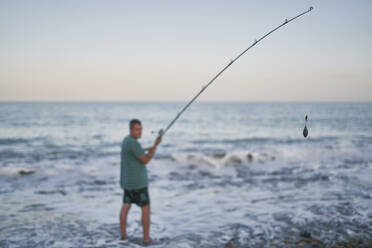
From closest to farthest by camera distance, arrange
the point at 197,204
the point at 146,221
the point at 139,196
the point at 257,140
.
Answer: the point at 139,196, the point at 146,221, the point at 197,204, the point at 257,140

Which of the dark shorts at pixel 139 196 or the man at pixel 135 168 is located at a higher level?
the man at pixel 135 168

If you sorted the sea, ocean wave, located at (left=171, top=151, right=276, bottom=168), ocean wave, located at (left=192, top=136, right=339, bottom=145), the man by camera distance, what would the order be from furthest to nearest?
1. ocean wave, located at (left=192, top=136, right=339, bottom=145)
2. ocean wave, located at (left=171, top=151, right=276, bottom=168)
3. the sea
4. the man

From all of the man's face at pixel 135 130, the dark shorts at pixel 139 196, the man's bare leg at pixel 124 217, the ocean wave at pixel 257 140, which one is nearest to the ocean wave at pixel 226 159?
the ocean wave at pixel 257 140

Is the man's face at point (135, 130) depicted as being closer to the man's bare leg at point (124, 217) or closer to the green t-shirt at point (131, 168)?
the green t-shirt at point (131, 168)

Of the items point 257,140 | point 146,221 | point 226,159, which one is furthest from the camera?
point 257,140

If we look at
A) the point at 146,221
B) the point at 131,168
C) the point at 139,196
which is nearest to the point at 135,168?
the point at 131,168

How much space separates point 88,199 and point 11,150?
11.3 m

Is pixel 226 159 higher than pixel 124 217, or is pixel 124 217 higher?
pixel 124 217

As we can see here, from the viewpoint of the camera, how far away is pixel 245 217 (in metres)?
5.63

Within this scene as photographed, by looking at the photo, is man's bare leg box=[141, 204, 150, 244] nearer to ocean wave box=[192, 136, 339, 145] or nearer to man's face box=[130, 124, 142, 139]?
man's face box=[130, 124, 142, 139]

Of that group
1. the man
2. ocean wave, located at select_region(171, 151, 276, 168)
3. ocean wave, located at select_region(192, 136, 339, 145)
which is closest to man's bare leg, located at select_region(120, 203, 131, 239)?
the man

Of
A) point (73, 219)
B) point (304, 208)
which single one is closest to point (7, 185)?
point (73, 219)

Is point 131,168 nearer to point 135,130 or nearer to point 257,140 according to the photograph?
point 135,130

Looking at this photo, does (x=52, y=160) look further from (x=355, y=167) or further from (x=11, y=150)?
(x=355, y=167)
